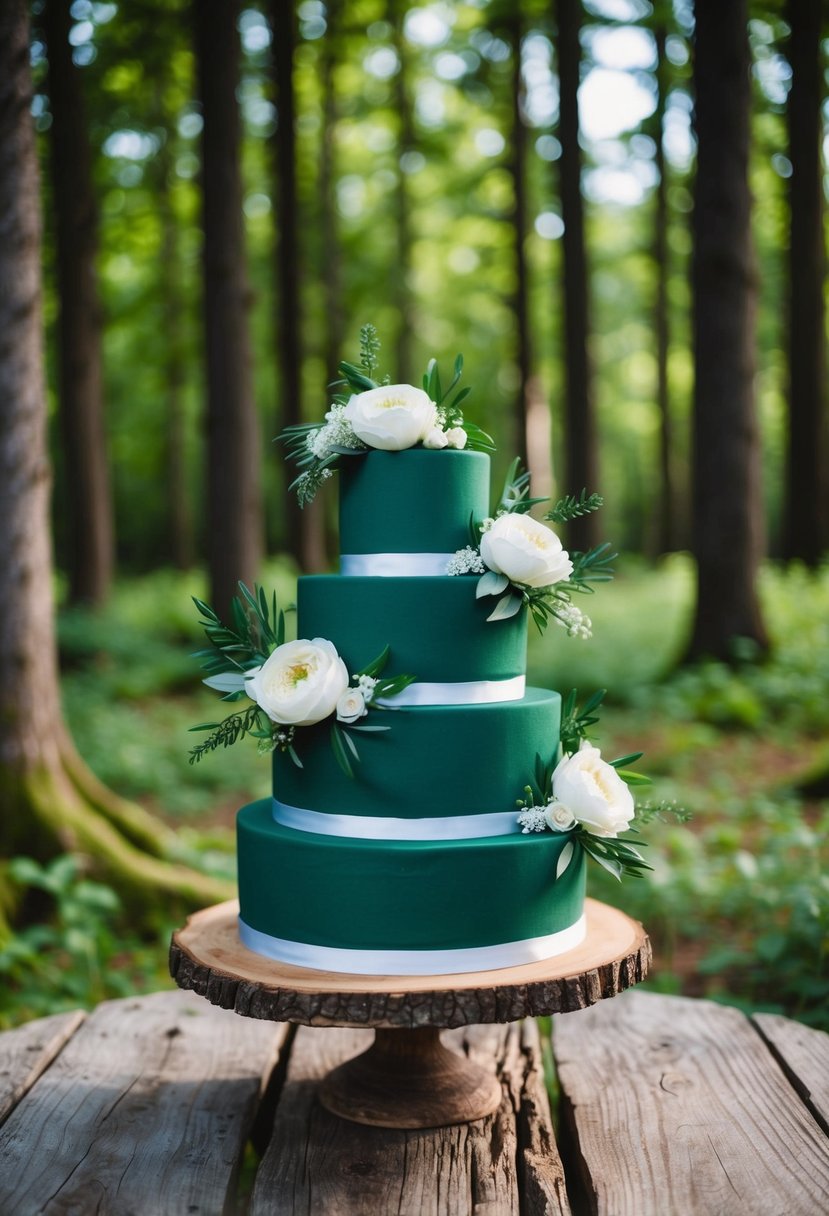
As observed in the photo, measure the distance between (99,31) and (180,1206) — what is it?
46.9ft

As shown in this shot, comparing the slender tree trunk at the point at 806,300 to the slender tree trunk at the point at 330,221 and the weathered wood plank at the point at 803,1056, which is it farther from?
the weathered wood plank at the point at 803,1056

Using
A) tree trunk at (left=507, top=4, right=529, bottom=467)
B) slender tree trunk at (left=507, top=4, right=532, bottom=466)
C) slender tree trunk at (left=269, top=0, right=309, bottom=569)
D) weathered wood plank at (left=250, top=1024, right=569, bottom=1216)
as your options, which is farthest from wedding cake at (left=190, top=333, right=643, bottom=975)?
tree trunk at (left=507, top=4, right=529, bottom=467)

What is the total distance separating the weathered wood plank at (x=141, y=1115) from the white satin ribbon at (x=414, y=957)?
0.53m

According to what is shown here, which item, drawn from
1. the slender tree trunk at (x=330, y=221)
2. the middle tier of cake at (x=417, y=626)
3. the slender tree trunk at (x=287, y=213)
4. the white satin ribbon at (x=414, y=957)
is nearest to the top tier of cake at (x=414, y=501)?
the middle tier of cake at (x=417, y=626)

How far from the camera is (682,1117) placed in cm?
293

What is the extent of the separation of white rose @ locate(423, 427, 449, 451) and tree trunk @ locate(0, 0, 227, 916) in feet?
9.57

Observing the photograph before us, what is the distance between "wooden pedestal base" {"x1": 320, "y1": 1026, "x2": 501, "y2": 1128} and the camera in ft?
9.59

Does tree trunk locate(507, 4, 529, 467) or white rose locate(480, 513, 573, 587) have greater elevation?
tree trunk locate(507, 4, 529, 467)

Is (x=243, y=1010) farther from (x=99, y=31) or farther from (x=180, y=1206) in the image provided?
(x=99, y=31)

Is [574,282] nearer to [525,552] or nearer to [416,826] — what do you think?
[525,552]

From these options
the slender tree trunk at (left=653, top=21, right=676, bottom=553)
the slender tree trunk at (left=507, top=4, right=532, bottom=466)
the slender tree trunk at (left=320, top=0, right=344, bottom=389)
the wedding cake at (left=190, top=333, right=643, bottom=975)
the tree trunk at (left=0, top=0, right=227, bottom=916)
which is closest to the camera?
the wedding cake at (left=190, top=333, right=643, bottom=975)

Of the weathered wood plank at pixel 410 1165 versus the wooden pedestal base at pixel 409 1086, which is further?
the wooden pedestal base at pixel 409 1086

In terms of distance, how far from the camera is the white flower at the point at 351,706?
2.65 meters

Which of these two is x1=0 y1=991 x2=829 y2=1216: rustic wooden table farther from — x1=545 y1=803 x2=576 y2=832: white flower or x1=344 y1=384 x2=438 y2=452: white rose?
x1=344 y1=384 x2=438 y2=452: white rose
